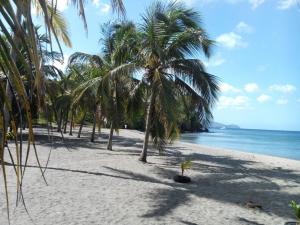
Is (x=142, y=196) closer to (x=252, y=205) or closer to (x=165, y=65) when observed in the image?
(x=252, y=205)

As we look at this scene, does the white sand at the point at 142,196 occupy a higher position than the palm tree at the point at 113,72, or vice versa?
the palm tree at the point at 113,72

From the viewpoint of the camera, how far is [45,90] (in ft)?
3.77

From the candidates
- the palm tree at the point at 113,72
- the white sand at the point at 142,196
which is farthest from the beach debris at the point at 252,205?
the palm tree at the point at 113,72

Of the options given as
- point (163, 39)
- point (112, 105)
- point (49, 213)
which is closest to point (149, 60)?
point (163, 39)

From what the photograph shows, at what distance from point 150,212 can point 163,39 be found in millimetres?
7240

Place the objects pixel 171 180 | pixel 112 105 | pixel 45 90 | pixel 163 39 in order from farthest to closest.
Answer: pixel 112 105
pixel 163 39
pixel 171 180
pixel 45 90

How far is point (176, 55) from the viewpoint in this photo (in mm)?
13352

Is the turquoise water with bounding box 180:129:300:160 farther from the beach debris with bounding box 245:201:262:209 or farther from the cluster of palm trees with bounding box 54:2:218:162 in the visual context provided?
the beach debris with bounding box 245:201:262:209

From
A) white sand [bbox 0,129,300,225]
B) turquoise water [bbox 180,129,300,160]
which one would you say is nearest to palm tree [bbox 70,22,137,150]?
white sand [bbox 0,129,300,225]

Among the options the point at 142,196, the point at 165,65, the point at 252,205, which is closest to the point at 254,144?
the point at 165,65

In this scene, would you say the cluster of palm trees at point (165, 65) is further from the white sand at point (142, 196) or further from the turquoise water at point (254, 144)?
the turquoise water at point (254, 144)

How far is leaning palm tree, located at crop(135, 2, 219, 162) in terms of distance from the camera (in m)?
13.1

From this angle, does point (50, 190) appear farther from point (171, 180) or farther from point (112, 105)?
point (112, 105)

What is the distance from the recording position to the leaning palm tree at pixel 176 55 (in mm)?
13055
